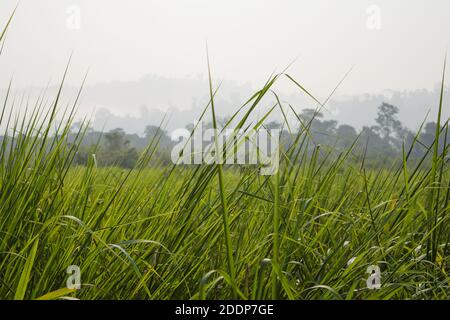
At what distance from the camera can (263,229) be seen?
176cm

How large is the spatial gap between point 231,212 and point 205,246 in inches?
10.0

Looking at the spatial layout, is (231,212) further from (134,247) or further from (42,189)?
(42,189)

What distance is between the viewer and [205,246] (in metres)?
1.58

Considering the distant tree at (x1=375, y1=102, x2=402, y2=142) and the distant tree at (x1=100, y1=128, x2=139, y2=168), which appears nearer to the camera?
the distant tree at (x1=100, y1=128, x2=139, y2=168)

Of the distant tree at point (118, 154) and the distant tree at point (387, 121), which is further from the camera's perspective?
the distant tree at point (387, 121)

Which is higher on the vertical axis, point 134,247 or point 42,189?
point 42,189

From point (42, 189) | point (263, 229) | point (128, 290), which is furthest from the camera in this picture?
point (263, 229)

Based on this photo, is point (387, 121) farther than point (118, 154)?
Yes
